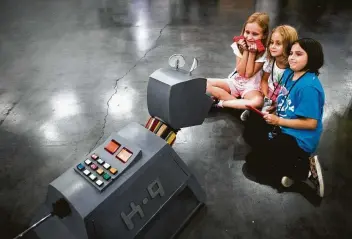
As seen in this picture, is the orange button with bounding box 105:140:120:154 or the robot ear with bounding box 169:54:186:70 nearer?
the orange button with bounding box 105:140:120:154

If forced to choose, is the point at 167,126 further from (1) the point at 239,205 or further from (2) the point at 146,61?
(2) the point at 146,61

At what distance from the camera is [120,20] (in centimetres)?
422

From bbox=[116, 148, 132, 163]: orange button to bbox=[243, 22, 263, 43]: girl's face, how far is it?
133 centimetres

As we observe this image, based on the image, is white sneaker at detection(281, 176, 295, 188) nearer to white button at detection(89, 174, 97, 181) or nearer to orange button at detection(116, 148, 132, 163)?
orange button at detection(116, 148, 132, 163)

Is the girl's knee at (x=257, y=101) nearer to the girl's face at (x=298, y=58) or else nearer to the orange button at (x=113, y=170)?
the girl's face at (x=298, y=58)

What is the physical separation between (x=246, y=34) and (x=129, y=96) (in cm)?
116

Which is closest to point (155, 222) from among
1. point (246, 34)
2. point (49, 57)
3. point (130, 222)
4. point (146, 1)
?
point (130, 222)

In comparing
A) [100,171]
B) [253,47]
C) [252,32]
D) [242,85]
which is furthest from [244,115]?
[100,171]

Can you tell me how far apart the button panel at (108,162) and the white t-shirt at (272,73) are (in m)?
1.25

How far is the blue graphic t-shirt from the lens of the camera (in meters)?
1.64

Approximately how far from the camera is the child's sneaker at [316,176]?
5.77ft

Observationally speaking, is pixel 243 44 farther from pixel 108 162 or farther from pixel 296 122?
pixel 108 162

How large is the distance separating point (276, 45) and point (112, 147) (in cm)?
128

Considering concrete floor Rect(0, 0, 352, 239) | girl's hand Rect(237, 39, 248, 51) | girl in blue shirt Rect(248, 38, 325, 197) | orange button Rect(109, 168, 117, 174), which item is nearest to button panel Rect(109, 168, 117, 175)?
orange button Rect(109, 168, 117, 174)
